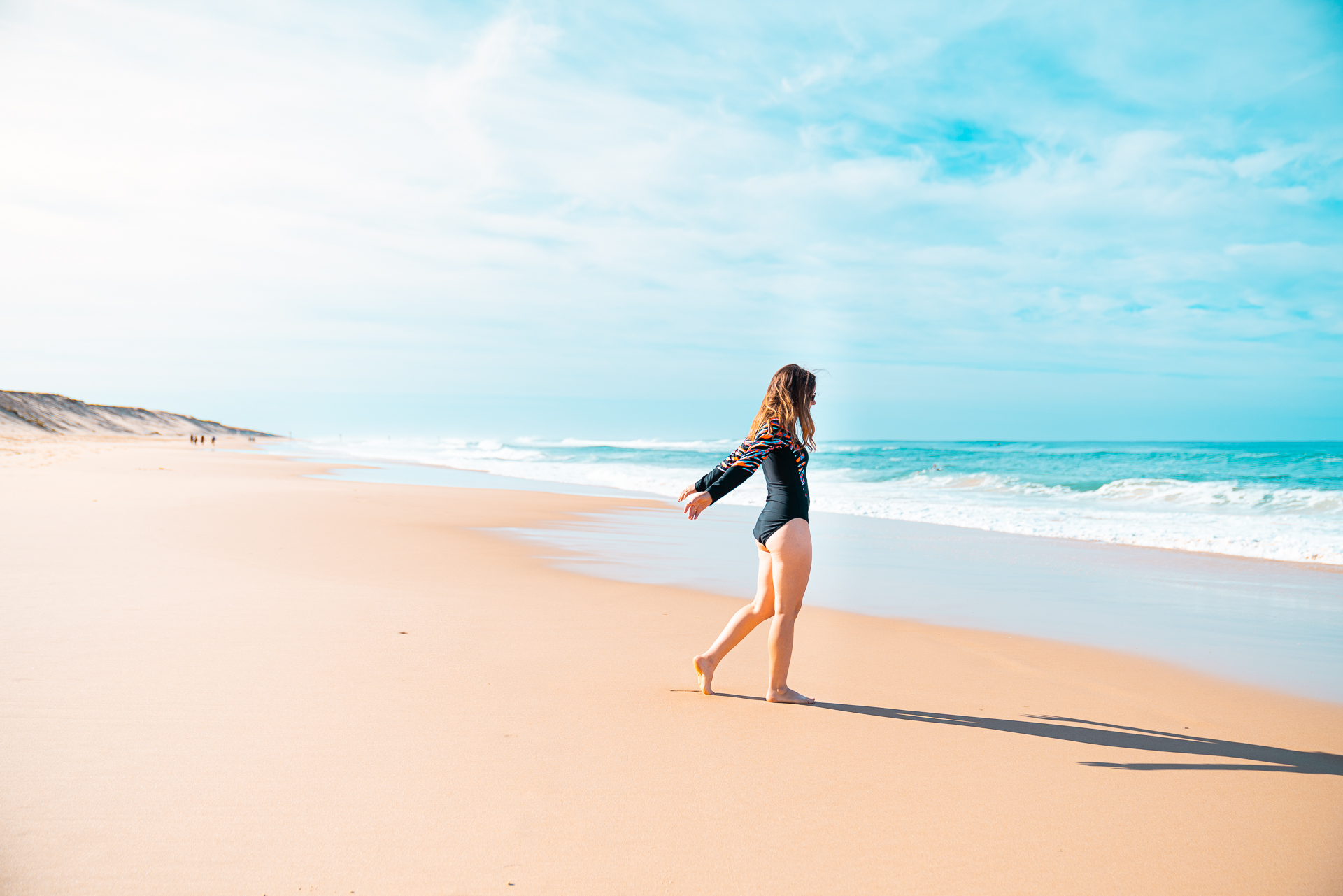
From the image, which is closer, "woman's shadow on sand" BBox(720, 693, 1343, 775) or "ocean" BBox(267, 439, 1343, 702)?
"woman's shadow on sand" BBox(720, 693, 1343, 775)

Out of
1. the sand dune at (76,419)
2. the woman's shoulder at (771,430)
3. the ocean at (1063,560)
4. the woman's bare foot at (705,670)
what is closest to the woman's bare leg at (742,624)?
the woman's bare foot at (705,670)

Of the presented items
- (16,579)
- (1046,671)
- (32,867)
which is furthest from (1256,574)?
(16,579)

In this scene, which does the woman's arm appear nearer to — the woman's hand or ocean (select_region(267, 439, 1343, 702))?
the woman's hand

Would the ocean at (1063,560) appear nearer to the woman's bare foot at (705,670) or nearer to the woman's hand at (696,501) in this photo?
the woman's bare foot at (705,670)

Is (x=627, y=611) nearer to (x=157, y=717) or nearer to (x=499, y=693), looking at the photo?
(x=499, y=693)

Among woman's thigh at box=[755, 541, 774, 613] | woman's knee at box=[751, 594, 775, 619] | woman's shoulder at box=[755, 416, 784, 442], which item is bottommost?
woman's knee at box=[751, 594, 775, 619]

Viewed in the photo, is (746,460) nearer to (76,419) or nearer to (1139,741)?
(1139,741)

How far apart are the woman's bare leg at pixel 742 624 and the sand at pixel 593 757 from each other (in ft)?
0.49

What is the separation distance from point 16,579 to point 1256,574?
44.0 feet

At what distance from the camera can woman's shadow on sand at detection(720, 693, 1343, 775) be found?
3705mm

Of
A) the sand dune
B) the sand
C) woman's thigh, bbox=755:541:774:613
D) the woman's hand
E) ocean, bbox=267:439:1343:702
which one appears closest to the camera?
the sand

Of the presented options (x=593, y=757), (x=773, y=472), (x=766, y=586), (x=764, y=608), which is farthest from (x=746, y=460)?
(x=593, y=757)

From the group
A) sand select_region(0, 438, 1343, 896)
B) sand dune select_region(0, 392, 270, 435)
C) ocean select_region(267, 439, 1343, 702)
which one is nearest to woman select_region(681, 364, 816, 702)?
sand select_region(0, 438, 1343, 896)

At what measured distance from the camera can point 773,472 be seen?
14.2ft
